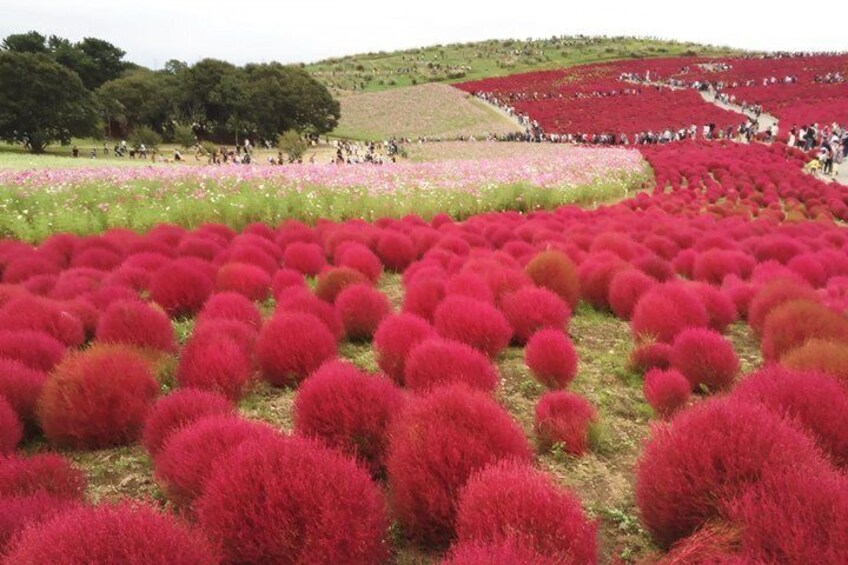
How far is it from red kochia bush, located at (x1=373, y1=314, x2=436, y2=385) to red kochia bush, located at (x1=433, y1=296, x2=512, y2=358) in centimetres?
17

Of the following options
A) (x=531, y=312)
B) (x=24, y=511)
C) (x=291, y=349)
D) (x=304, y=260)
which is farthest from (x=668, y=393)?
(x=304, y=260)

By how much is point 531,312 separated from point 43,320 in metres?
3.71

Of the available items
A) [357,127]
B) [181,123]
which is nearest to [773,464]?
[181,123]

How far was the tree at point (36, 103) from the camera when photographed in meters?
37.2

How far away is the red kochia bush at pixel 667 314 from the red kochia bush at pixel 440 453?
264 cm

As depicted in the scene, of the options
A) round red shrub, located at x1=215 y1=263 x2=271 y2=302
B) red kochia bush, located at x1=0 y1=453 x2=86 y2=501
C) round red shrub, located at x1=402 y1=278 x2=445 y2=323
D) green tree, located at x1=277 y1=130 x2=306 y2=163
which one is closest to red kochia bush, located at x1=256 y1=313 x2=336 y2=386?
round red shrub, located at x1=402 y1=278 x2=445 y2=323

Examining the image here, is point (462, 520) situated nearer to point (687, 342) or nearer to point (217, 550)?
point (217, 550)

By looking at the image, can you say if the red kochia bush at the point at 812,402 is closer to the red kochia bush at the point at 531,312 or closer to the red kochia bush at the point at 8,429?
the red kochia bush at the point at 531,312

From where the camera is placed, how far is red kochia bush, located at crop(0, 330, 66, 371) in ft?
12.0

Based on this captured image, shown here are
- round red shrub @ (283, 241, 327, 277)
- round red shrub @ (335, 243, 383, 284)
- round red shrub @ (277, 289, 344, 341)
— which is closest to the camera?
round red shrub @ (277, 289, 344, 341)

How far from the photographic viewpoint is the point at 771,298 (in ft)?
16.9

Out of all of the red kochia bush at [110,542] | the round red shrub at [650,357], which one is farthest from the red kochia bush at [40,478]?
the round red shrub at [650,357]

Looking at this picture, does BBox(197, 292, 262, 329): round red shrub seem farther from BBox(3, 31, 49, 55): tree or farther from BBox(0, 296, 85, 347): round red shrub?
BBox(3, 31, 49, 55): tree

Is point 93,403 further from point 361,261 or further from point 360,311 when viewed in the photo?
point 361,261
